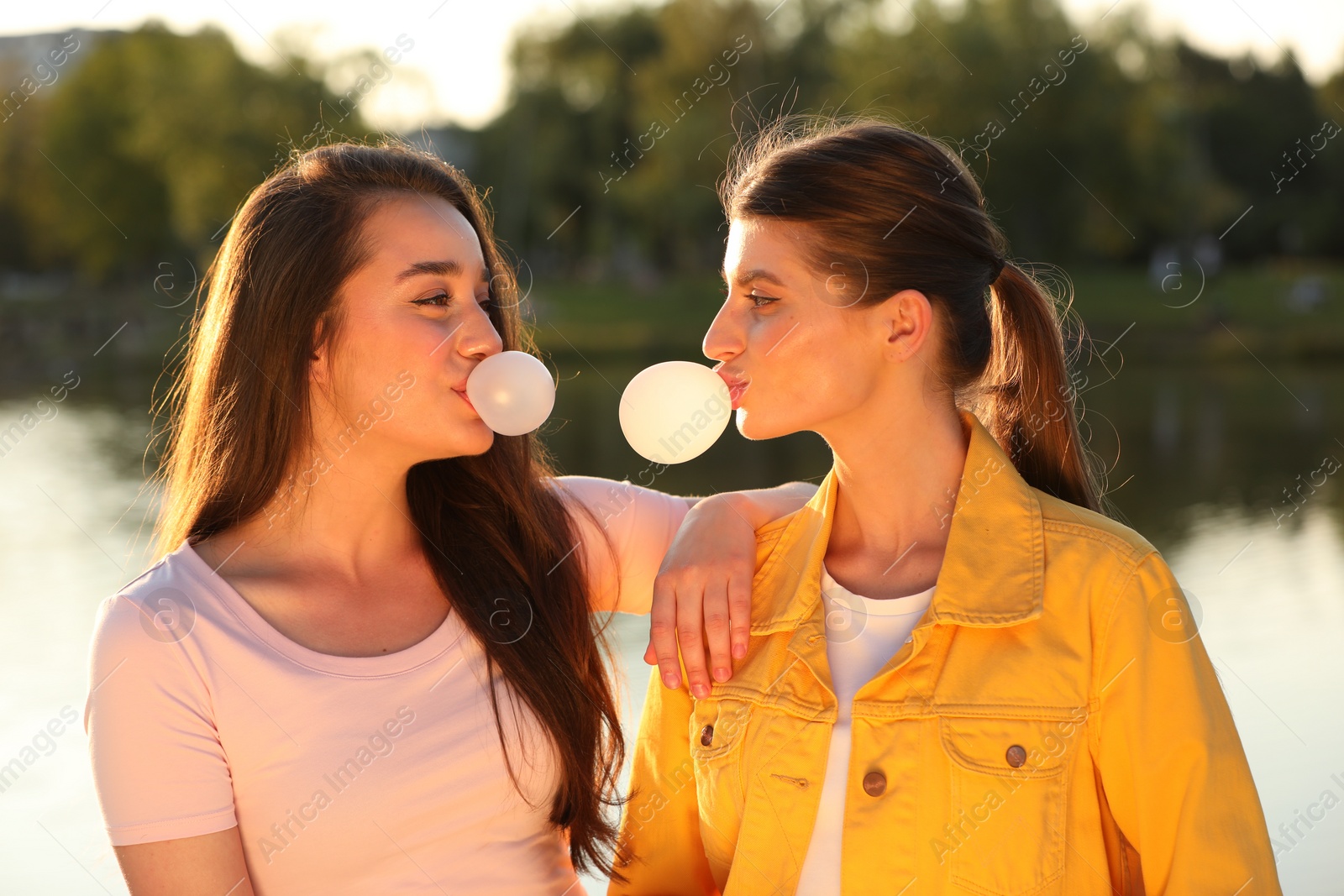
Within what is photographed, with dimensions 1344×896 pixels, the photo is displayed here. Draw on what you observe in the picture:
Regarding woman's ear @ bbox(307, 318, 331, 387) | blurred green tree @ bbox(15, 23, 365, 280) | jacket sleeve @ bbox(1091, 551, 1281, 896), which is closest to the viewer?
jacket sleeve @ bbox(1091, 551, 1281, 896)

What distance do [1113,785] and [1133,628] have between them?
24 cm

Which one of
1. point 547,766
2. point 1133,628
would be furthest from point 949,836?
point 547,766

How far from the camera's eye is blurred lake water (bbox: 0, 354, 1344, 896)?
4.89m

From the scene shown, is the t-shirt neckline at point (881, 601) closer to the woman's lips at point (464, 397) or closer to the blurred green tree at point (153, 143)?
the woman's lips at point (464, 397)

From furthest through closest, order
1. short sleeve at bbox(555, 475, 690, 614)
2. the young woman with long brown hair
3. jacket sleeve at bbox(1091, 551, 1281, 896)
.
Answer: short sleeve at bbox(555, 475, 690, 614) < the young woman with long brown hair < jacket sleeve at bbox(1091, 551, 1281, 896)

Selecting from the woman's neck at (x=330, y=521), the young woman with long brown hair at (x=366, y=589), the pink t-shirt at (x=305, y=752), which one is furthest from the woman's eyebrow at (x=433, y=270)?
the pink t-shirt at (x=305, y=752)

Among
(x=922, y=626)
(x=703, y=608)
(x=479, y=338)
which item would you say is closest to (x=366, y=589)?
(x=479, y=338)

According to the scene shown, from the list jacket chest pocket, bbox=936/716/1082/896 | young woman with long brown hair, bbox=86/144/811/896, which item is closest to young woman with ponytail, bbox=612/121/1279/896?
jacket chest pocket, bbox=936/716/1082/896

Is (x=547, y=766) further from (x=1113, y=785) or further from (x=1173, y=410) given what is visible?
(x=1173, y=410)

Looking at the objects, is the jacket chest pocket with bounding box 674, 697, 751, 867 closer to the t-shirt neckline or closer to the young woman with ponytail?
the young woman with ponytail

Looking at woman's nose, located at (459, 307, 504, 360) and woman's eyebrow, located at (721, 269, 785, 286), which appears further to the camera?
woman's nose, located at (459, 307, 504, 360)

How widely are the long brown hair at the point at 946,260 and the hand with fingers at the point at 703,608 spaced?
0.52 meters

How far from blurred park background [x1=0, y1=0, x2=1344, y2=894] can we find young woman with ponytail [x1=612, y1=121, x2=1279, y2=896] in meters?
0.48

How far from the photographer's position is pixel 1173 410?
1645 centimetres
